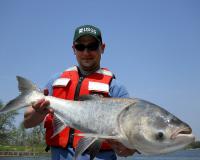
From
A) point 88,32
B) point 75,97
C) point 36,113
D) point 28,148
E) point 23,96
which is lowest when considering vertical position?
point 28,148

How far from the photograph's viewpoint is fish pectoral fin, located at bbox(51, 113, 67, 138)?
18.7ft

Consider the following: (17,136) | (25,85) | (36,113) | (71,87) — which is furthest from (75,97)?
(17,136)

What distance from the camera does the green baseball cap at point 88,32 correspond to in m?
6.62

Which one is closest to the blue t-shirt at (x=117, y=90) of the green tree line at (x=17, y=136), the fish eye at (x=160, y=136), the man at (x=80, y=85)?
the man at (x=80, y=85)

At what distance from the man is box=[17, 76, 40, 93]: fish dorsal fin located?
0.31 m

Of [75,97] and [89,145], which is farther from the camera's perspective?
[75,97]

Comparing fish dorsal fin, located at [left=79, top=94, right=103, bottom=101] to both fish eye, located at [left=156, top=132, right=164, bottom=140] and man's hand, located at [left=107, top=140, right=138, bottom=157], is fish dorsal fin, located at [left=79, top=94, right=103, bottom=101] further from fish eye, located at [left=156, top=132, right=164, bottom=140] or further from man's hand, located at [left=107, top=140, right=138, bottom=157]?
fish eye, located at [left=156, top=132, right=164, bottom=140]

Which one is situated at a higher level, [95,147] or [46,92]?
[46,92]

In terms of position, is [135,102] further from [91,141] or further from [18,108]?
[18,108]

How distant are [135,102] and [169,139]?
0.77 meters

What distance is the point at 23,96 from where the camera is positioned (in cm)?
592

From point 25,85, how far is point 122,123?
1959 millimetres

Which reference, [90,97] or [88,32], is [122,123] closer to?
[90,97]

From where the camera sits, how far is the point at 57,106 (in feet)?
18.9
